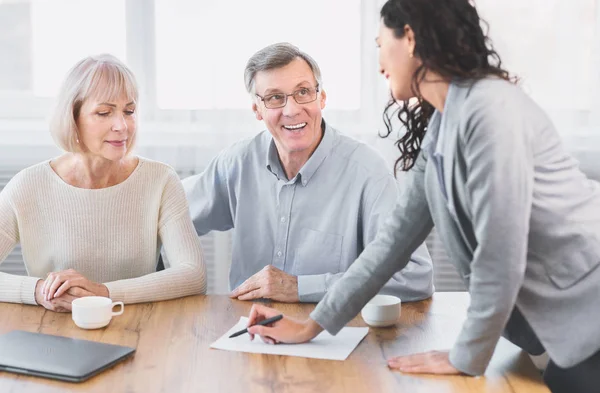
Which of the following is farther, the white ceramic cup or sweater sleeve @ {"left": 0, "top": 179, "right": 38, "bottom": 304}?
sweater sleeve @ {"left": 0, "top": 179, "right": 38, "bottom": 304}

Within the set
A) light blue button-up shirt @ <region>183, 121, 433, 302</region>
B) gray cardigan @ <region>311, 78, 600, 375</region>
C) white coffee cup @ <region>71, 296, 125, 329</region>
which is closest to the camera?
gray cardigan @ <region>311, 78, 600, 375</region>

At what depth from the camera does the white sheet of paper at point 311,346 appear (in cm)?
156

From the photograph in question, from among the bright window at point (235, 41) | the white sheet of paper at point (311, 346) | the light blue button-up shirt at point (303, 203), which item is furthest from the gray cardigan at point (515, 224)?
the bright window at point (235, 41)

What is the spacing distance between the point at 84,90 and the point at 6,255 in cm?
50

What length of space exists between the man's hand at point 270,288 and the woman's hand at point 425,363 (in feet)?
1.63

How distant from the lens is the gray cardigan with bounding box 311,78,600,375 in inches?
50.2

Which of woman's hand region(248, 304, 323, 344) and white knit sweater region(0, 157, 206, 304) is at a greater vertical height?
white knit sweater region(0, 157, 206, 304)

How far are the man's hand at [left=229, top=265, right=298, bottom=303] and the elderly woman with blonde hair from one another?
19 centimetres

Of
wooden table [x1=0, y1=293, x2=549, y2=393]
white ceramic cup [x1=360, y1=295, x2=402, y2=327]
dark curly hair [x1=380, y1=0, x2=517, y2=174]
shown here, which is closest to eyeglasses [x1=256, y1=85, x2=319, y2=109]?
wooden table [x1=0, y1=293, x2=549, y2=393]

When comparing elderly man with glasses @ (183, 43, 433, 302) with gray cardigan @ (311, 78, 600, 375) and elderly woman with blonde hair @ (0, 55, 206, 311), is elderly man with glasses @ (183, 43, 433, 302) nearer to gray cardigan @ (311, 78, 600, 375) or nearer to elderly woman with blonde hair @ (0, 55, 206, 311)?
elderly woman with blonde hair @ (0, 55, 206, 311)

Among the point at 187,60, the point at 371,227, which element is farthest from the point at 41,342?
the point at 187,60

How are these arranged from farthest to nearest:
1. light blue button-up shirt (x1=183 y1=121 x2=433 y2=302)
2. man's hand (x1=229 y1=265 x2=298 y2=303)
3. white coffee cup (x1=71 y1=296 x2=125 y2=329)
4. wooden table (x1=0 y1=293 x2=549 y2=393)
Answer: light blue button-up shirt (x1=183 y1=121 x2=433 y2=302)
man's hand (x1=229 y1=265 x2=298 y2=303)
white coffee cup (x1=71 y1=296 x2=125 y2=329)
wooden table (x1=0 y1=293 x2=549 y2=393)

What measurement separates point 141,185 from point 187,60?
1291 millimetres

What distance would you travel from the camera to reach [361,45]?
3398mm
